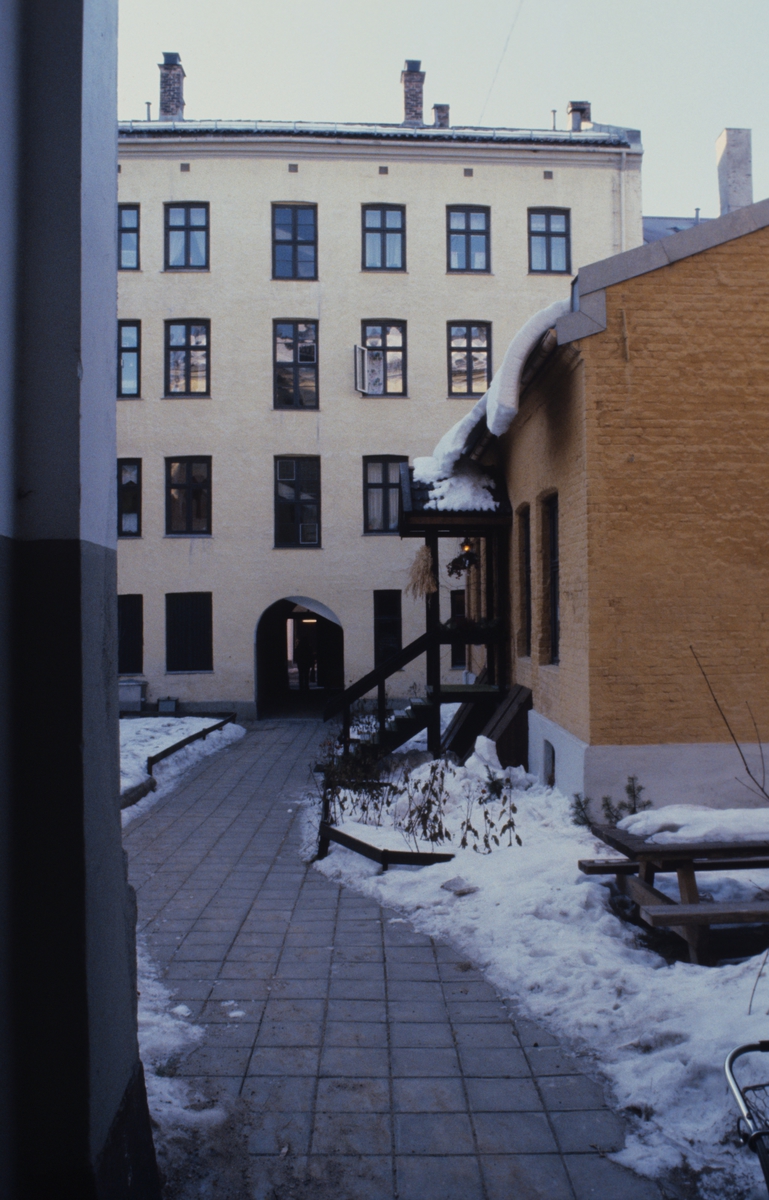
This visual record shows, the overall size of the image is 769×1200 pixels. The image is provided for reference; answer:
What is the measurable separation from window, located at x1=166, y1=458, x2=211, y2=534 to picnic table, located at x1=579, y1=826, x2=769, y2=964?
15920 mm

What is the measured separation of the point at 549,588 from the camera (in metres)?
9.91

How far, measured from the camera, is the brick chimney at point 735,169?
1243 cm

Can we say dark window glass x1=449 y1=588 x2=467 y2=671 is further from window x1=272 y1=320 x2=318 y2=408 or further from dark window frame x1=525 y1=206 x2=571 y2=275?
dark window frame x1=525 y1=206 x2=571 y2=275

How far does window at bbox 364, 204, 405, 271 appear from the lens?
809 inches

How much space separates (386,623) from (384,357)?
640cm

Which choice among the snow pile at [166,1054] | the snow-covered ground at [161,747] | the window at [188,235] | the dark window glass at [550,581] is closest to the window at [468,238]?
the window at [188,235]

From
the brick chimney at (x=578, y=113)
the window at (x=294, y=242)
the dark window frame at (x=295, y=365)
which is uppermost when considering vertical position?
the brick chimney at (x=578, y=113)

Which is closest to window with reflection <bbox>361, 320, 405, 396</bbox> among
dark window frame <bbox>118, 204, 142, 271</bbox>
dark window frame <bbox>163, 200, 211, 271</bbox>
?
dark window frame <bbox>163, 200, 211, 271</bbox>

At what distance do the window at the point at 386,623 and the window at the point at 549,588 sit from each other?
10.1 metres

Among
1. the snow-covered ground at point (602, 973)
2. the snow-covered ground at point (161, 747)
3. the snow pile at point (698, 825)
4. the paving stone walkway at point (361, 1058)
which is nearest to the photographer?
the paving stone walkway at point (361, 1058)

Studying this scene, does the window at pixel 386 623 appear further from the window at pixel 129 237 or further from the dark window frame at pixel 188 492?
the window at pixel 129 237

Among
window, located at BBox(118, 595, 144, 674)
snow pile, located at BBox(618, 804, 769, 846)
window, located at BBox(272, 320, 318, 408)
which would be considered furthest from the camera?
window, located at BBox(272, 320, 318, 408)

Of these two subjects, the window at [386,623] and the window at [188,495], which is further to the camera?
the window at [188,495]

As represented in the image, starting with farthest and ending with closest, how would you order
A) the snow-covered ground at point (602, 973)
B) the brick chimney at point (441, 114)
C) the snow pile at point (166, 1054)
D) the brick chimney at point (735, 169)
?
the brick chimney at point (441, 114), the brick chimney at point (735, 169), the snow pile at point (166, 1054), the snow-covered ground at point (602, 973)
